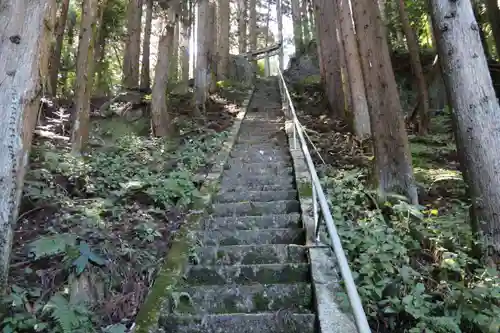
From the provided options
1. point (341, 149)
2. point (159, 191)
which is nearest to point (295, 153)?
point (341, 149)

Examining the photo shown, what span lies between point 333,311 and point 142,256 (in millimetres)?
2364

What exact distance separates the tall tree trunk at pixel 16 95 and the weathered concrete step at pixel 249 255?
2.04 metres

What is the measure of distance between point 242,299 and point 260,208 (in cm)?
227

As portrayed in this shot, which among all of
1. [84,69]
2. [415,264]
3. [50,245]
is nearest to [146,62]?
[84,69]

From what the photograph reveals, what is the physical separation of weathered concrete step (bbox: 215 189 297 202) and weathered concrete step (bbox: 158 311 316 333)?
310 centimetres

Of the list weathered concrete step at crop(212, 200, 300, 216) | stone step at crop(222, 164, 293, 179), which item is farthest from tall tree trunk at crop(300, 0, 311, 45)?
weathered concrete step at crop(212, 200, 300, 216)

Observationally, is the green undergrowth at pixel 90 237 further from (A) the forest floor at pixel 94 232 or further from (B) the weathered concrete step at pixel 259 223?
(B) the weathered concrete step at pixel 259 223

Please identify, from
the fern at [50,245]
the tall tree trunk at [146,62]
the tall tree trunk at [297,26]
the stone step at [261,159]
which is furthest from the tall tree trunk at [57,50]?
the tall tree trunk at [297,26]

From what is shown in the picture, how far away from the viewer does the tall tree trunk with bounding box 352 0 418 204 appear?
666 cm

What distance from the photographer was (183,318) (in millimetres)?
4051

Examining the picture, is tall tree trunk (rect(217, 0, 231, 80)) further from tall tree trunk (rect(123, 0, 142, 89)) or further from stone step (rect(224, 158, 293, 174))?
stone step (rect(224, 158, 293, 174))

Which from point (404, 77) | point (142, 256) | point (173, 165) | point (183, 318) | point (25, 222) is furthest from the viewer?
point (404, 77)

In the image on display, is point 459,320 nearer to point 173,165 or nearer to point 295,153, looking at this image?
point 295,153

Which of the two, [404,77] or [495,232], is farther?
[404,77]
